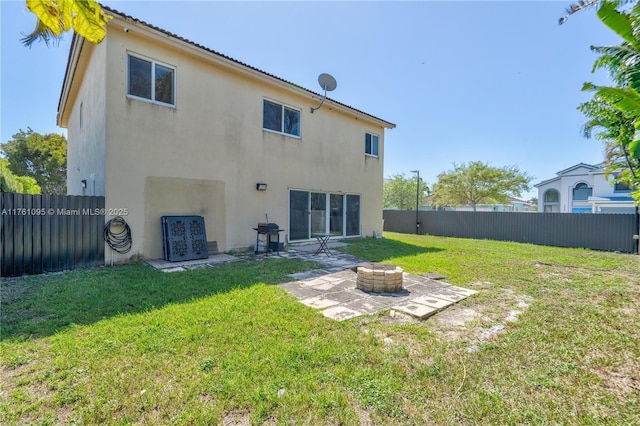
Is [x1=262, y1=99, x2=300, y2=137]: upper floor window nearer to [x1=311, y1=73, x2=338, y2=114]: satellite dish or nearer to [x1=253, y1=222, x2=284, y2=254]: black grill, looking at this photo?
[x1=311, y1=73, x2=338, y2=114]: satellite dish

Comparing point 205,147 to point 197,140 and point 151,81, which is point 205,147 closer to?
point 197,140

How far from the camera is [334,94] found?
1082cm

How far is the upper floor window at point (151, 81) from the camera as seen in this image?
6.76 m

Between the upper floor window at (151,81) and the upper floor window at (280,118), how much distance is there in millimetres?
2861

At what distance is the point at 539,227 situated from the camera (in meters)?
13.2

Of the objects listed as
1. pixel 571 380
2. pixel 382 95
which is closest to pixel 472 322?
pixel 571 380

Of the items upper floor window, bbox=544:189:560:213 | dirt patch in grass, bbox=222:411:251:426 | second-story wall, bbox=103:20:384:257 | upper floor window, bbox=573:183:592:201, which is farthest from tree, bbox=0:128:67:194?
upper floor window, bbox=573:183:592:201

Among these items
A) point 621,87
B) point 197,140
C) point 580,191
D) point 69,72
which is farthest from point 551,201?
point 69,72

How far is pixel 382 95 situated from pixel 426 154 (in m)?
23.7

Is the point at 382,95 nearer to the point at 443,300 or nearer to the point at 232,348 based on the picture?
the point at 443,300

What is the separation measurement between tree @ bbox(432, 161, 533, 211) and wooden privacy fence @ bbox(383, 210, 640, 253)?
16.9 metres

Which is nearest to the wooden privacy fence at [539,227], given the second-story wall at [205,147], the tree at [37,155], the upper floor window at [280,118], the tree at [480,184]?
the second-story wall at [205,147]

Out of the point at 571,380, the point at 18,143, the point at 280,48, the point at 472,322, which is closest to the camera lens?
the point at 571,380

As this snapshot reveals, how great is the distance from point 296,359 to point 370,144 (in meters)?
12.0
